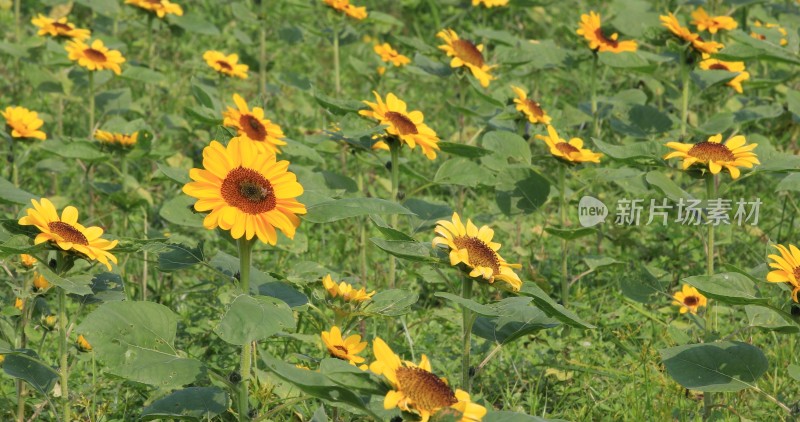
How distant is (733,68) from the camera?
440 centimetres

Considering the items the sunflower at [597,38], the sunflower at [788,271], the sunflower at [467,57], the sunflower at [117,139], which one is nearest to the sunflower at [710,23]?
the sunflower at [597,38]

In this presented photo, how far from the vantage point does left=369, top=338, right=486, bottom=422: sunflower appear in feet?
5.72

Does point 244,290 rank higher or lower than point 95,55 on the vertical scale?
lower

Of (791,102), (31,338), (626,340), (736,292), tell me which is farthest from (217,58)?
(736,292)

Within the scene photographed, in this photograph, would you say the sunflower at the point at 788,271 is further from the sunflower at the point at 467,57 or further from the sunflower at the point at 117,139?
the sunflower at the point at 117,139

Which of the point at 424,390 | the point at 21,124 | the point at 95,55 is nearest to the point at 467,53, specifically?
the point at 95,55

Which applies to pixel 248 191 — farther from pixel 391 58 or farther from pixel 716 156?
pixel 391 58

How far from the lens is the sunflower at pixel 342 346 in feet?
7.95

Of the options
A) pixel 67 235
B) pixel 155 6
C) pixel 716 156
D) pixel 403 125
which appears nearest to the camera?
pixel 67 235

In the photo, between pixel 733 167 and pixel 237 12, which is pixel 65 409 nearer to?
pixel 733 167

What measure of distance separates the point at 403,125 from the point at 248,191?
1.00 metres

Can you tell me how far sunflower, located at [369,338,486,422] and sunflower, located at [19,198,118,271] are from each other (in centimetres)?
71

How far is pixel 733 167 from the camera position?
2875 millimetres

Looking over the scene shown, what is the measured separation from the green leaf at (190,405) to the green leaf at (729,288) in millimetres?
1109
